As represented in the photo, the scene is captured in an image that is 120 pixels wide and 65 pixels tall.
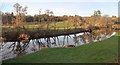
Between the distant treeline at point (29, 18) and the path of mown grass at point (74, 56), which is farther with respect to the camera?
the distant treeline at point (29, 18)

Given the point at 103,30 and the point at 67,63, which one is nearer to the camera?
the point at 67,63

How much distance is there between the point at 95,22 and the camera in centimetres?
3534

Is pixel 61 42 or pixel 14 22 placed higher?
pixel 14 22

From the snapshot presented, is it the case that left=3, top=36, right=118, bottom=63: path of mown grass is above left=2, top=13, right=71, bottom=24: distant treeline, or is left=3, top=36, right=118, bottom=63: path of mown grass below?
below

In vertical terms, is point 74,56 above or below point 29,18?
below

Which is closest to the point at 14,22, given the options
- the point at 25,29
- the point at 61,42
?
the point at 25,29

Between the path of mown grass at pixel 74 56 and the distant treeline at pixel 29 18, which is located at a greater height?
the distant treeline at pixel 29 18

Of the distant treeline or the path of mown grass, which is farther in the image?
the distant treeline

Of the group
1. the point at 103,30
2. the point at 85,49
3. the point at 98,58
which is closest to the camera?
the point at 98,58

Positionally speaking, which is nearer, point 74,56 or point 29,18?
point 74,56

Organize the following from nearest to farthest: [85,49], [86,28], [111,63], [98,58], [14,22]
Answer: [111,63] → [98,58] → [85,49] → [14,22] → [86,28]

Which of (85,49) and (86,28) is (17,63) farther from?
(86,28)

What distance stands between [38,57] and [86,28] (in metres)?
24.6

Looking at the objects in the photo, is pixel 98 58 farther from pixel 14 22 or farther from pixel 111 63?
pixel 14 22
